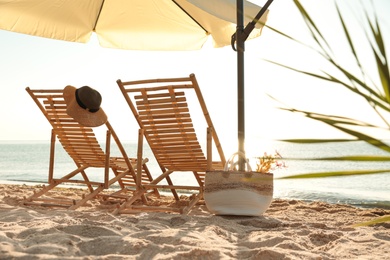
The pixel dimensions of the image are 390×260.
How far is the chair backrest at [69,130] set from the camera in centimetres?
491

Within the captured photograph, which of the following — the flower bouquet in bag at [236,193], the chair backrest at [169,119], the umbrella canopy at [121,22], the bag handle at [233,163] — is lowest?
the flower bouquet in bag at [236,193]

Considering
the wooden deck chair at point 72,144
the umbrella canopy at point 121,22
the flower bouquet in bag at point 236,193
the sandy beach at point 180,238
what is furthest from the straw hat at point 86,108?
the flower bouquet in bag at point 236,193

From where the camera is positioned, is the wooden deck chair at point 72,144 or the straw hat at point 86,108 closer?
the straw hat at point 86,108

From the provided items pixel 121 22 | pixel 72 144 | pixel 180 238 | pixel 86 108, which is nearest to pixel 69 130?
pixel 72 144

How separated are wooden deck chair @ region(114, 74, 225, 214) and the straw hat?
0.85 feet

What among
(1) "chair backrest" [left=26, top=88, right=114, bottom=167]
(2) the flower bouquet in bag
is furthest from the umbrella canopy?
(2) the flower bouquet in bag

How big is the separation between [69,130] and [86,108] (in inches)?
23.6

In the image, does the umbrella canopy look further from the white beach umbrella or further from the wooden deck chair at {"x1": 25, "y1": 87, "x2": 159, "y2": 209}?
the wooden deck chair at {"x1": 25, "y1": 87, "x2": 159, "y2": 209}

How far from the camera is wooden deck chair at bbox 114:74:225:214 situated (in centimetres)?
434

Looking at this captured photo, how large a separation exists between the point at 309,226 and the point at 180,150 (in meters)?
1.46

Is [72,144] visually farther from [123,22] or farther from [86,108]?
[123,22]

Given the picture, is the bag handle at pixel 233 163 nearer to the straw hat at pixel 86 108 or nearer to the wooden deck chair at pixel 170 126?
the wooden deck chair at pixel 170 126

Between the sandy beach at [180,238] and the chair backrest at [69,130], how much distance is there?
1070mm

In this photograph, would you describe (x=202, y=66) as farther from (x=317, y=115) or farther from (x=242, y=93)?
(x=317, y=115)
